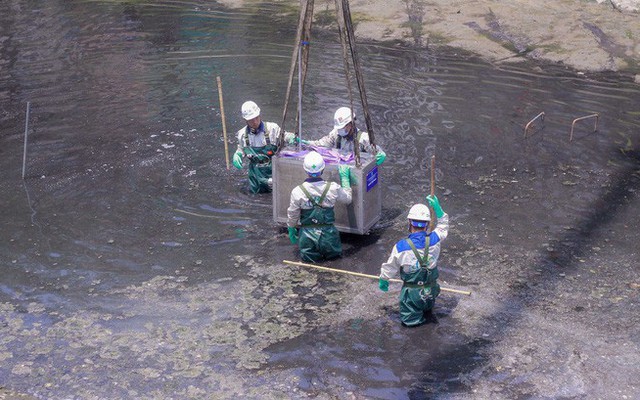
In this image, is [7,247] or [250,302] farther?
[7,247]

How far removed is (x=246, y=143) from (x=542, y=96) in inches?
267

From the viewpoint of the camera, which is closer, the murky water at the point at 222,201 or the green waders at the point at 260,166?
the murky water at the point at 222,201

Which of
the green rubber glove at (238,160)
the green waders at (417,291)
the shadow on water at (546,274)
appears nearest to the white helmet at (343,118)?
the green rubber glove at (238,160)

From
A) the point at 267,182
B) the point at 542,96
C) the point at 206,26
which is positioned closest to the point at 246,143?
the point at 267,182

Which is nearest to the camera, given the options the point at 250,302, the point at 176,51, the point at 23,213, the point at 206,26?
the point at 250,302

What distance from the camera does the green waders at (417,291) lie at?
860 cm

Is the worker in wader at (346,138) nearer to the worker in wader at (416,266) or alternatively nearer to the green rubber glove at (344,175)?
the green rubber glove at (344,175)

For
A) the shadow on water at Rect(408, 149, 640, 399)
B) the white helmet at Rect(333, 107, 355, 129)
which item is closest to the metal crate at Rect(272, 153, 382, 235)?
the white helmet at Rect(333, 107, 355, 129)

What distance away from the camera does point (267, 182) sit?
12031 mm

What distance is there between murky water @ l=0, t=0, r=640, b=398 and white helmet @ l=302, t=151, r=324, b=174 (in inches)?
47.0

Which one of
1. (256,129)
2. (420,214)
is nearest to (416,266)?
(420,214)

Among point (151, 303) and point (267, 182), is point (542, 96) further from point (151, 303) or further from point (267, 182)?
point (151, 303)

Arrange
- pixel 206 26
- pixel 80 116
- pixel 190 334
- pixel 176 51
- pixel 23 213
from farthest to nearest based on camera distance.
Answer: pixel 206 26 < pixel 176 51 < pixel 80 116 < pixel 23 213 < pixel 190 334

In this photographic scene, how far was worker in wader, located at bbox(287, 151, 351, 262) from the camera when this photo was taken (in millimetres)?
9938
